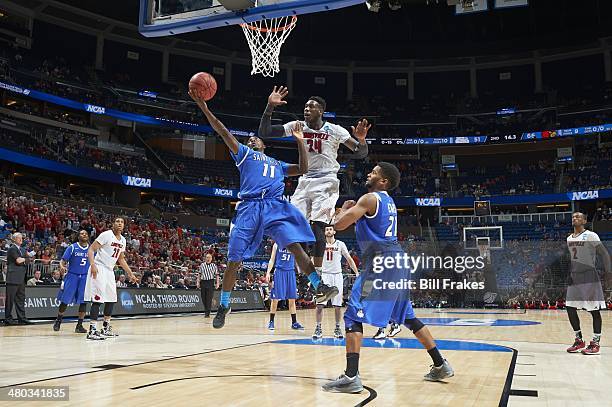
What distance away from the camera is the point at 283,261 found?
38.3 feet

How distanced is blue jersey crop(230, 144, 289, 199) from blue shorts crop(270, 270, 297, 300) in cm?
542

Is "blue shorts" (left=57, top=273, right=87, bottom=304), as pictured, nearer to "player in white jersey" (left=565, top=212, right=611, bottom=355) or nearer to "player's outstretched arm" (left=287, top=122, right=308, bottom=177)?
"player's outstretched arm" (left=287, top=122, right=308, bottom=177)

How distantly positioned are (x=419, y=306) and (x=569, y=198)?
1548 centimetres

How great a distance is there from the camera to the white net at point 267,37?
1088cm

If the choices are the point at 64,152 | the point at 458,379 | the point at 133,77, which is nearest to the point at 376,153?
the point at 133,77

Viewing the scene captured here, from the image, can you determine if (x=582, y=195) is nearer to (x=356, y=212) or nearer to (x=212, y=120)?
(x=212, y=120)

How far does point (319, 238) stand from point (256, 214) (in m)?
1.04

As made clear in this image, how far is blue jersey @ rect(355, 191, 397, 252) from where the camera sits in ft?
16.2

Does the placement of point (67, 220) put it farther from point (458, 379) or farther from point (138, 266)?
point (458, 379)

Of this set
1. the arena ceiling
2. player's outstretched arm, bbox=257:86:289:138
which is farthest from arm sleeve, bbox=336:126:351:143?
the arena ceiling

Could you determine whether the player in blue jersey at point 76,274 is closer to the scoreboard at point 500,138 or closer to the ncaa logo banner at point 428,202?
the ncaa logo banner at point 428,202

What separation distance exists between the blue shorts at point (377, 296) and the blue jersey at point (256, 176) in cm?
186

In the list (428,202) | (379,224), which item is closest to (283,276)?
(379,224)

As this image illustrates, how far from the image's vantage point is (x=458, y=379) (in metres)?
5.31
